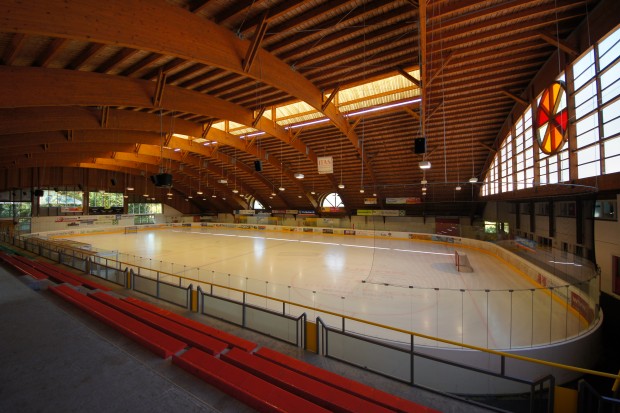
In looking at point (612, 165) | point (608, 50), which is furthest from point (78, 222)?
point (608, 50)

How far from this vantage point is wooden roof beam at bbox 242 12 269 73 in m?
Answer: 6.61

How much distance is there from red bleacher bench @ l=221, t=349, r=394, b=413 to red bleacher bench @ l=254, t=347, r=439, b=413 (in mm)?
170

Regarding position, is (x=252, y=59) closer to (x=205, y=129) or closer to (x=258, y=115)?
(x=258, y=115)

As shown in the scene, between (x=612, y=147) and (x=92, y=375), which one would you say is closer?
(x=92, y=375)

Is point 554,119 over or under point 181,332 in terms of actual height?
over

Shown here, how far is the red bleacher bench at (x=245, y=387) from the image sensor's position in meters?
2.36

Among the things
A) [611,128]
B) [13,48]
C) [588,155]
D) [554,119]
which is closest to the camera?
[13,48]

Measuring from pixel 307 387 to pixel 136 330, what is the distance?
2687mm

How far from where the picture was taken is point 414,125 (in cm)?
1631

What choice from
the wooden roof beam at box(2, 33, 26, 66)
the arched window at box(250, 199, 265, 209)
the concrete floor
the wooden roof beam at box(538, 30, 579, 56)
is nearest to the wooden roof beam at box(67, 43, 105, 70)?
the wooden roof beam at box(2, 33, 26, 66)

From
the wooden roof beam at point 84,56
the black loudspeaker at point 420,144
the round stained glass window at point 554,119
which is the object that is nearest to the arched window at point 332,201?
the black loudspeaker at point 420,144

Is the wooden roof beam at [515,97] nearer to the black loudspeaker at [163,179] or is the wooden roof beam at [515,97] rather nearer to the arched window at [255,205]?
the black loudspeaker at [163,179]

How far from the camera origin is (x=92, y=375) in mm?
2703

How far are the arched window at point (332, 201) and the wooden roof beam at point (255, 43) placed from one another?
88.9 feet
